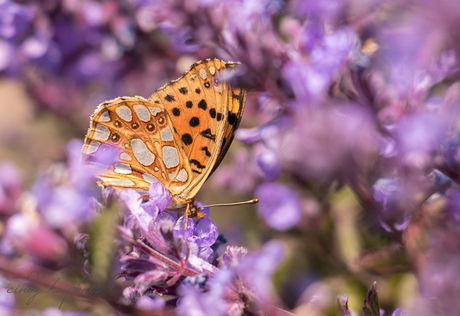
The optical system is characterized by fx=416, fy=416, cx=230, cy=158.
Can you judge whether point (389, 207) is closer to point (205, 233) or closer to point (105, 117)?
point (205, 233)

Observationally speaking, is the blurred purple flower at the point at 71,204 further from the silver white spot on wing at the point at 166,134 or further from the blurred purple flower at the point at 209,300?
the silver white spot on wing at the point at 166,134

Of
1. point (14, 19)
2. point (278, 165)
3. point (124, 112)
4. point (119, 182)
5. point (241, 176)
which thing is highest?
point (14, 19)

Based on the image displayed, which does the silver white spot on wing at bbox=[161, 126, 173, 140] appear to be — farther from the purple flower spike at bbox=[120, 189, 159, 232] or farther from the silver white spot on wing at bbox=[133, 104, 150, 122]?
the purple flower spike at bbox=[120, 189, 159, 232]

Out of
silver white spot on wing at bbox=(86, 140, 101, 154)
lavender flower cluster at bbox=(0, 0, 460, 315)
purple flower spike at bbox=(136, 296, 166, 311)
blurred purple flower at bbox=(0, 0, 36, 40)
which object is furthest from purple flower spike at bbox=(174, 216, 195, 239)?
blurred purple flower at bbox=(0, 0, 36, 40)

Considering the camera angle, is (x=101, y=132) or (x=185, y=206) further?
(x=101, y=132)

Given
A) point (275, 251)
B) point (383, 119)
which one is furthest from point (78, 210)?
point (383, 119)

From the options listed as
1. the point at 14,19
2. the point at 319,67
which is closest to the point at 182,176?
the point at 319,67
